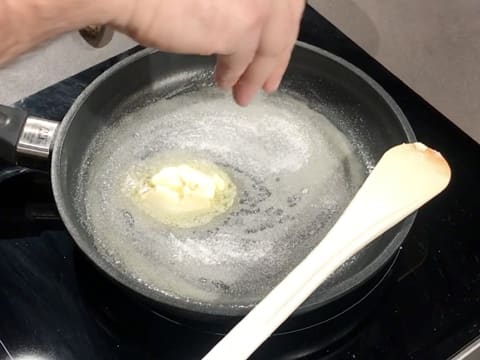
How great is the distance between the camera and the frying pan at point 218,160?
0.61 metres

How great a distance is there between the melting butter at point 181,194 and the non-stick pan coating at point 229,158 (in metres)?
0.01

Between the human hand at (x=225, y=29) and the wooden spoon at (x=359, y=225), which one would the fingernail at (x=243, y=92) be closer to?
the human hand at (x=225, y=29)

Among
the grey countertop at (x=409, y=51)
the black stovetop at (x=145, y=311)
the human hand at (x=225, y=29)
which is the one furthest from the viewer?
the grey countertop at (x=409, y=51)

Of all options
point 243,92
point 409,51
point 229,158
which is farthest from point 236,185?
point 409,51

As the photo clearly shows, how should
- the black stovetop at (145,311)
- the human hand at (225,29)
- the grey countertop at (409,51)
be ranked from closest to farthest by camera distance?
the human hand at (225,29) → the black stovetop at (145,311) → the grey countertop at (409,51)

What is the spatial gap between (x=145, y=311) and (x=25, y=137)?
212 millimetres

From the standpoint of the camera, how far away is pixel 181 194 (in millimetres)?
663

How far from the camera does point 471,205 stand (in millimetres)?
708

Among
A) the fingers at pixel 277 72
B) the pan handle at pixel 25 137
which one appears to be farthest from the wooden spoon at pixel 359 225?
the pan handle at pixel 25 137

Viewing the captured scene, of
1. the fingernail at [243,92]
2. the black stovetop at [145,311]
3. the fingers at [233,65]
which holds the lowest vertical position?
the black stovetop at [145,311]

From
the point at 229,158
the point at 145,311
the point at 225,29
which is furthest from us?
the point at 229,158

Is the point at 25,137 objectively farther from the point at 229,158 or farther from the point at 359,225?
the point at 359,225

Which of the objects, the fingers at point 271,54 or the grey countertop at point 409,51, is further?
the grey countertop at point 409,51

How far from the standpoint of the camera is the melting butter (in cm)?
66
